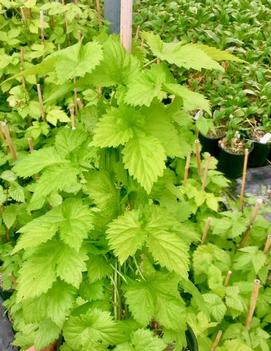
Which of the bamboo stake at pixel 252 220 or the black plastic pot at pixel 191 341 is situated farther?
the bamboo stake at pixel 252 220

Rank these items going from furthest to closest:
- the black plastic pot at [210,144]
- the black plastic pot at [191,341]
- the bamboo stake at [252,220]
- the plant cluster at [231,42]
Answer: the plant cluster at [231,42] < the black plastic pot at [210,144] < the bamboo stake at [252,220] < the black plastic pot at [191,341]

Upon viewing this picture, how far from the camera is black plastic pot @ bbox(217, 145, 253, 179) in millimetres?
3074

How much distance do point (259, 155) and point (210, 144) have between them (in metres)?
0.36

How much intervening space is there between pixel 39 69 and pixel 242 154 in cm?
220

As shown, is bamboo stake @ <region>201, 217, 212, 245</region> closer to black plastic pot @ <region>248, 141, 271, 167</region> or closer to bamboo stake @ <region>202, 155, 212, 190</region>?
bamboo stake @ <region>202, 155, 212, 190</region>

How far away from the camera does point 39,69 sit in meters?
1.10

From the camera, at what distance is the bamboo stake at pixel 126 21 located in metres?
1.13

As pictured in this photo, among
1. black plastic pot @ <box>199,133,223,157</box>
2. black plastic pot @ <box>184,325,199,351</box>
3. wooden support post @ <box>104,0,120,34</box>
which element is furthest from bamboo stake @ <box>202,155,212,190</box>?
wooden support post @ <box>104,0,120,34</box>

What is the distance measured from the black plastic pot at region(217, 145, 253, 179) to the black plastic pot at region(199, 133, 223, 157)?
3.9 inches

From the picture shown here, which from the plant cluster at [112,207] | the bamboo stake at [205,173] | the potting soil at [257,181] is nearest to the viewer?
the plant cluster at [112,207]

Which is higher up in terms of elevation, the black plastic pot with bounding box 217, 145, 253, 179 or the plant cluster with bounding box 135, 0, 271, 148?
the plant cluster with bounding box 135, 0, 271, 148

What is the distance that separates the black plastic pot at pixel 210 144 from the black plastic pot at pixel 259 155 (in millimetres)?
254

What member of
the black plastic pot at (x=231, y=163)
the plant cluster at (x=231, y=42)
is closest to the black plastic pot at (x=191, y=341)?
the black plastic pot at (x=231, y=163)

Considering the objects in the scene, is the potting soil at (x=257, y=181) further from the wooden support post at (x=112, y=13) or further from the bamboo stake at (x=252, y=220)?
the wooden support post at (x=112, y=13)
